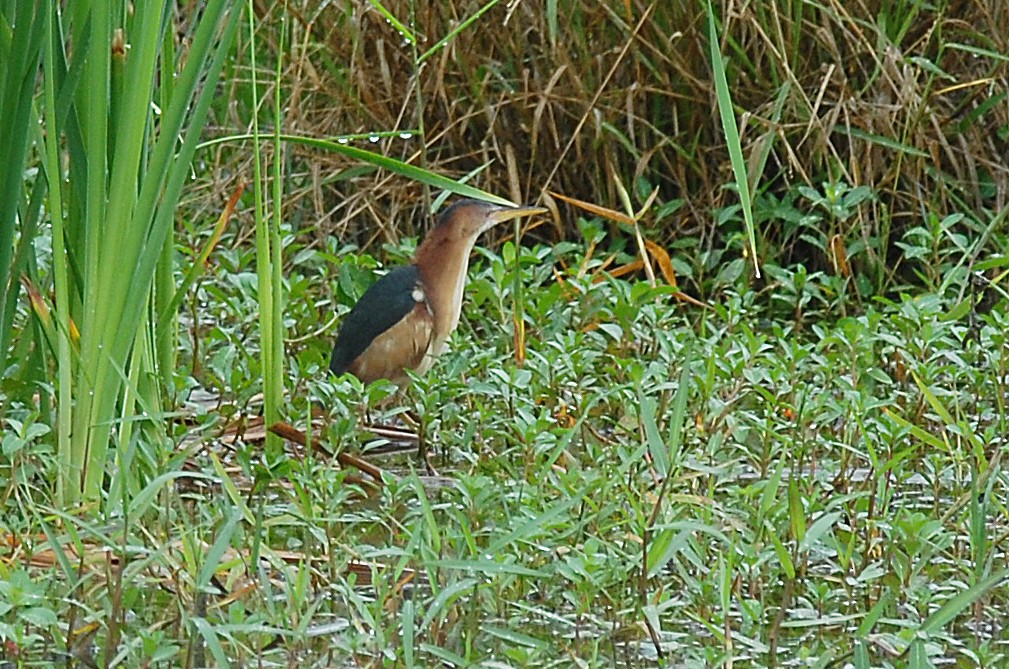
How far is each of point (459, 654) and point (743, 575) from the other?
1.68ft

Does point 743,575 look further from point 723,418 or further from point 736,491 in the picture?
point 723,418

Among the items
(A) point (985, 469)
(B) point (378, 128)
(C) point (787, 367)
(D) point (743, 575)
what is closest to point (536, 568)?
(D) point (743, 575)

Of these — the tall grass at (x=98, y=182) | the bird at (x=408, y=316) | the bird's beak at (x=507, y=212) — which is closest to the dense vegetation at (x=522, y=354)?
the tall grass at (x=98, y=182)

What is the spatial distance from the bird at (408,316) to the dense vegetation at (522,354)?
0.11 meters

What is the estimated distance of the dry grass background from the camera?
545cm

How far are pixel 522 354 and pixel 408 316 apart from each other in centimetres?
30

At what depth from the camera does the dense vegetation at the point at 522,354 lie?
2.74 metres

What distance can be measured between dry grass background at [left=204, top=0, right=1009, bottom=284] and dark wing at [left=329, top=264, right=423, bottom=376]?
1066mm

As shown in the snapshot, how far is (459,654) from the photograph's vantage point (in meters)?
2.65

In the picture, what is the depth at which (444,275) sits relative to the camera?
15.3ft

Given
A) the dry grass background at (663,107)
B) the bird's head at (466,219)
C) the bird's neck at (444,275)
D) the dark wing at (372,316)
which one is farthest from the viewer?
the dry grass background at (663,107)

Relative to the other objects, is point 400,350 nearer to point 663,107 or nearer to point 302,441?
point 302,441

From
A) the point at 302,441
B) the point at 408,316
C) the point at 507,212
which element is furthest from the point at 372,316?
the point at 302,441

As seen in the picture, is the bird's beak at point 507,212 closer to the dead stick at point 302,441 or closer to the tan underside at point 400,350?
the tan underside at point 400,350
